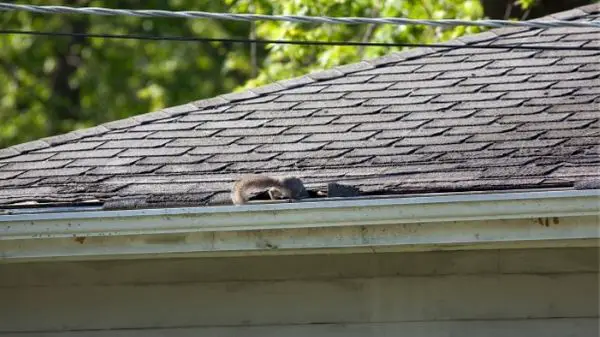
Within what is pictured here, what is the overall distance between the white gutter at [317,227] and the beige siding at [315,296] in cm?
23

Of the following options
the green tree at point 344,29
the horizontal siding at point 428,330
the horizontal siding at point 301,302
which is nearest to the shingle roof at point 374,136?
the horizontal siding at point 301,302

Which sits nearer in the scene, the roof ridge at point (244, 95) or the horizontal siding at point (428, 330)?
the horizontal siding at point (428, 330)

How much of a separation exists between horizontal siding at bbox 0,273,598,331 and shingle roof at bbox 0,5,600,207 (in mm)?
391

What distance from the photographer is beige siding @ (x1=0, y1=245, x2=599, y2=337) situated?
15.4 feet

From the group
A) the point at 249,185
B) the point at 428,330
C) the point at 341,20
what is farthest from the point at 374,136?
the point at 428,330

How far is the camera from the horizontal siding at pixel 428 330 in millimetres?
4660

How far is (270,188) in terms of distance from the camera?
4.69m

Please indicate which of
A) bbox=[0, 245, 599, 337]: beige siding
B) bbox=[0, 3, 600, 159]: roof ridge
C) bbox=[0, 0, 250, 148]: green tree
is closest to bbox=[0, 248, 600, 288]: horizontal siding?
bbox=[0, 245, 599, 337]: beige siding

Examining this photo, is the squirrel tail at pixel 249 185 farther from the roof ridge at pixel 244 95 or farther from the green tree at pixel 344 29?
the green tree at pixel 344 29

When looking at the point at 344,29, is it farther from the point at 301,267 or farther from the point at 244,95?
the point at 301,267

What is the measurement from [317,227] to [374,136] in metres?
1.10

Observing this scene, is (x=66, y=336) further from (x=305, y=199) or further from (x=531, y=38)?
(x=531, y=38)

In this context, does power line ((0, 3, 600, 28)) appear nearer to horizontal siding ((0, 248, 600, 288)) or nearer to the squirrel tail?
the squirrel tail

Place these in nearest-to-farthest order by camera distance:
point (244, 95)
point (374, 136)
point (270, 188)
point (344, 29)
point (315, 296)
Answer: point (270, 188), point (315, 296), point (374, 136), point (244, 95), point (344, 29)
